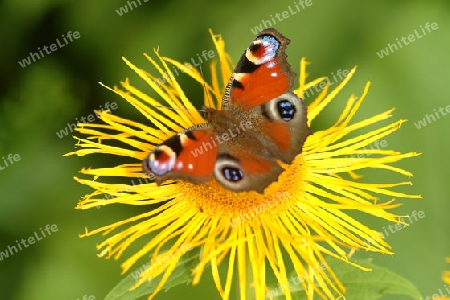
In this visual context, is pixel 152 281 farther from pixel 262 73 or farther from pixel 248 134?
pixel 262 73

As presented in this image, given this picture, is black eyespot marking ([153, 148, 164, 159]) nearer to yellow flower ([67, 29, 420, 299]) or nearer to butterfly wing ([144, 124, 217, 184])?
butterfly wing ([144, 124, 217, 184])

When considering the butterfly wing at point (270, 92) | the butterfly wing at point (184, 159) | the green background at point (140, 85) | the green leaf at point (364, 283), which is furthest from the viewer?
the green background at point (140, 85)

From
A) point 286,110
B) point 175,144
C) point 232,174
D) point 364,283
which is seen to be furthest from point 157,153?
point 364,283

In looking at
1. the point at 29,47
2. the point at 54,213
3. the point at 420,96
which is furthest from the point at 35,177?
the point at 420,96

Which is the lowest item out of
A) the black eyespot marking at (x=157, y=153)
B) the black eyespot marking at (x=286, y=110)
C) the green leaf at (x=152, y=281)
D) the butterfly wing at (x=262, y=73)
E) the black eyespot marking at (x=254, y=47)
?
the green leaf at (x=152, y=281)

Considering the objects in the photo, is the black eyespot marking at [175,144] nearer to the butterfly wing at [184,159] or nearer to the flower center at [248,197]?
the butterfly wing at [184,159]

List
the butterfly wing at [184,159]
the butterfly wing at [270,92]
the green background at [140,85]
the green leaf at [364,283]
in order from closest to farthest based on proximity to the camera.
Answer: the butterfly wing at [184,159], the green leaf at [364,283], the butterfly wing at [270,92], the green background at [140,85]

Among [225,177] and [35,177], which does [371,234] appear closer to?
[225,177]

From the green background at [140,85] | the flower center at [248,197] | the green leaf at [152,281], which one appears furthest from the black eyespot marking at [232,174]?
the green background at [140,85]
